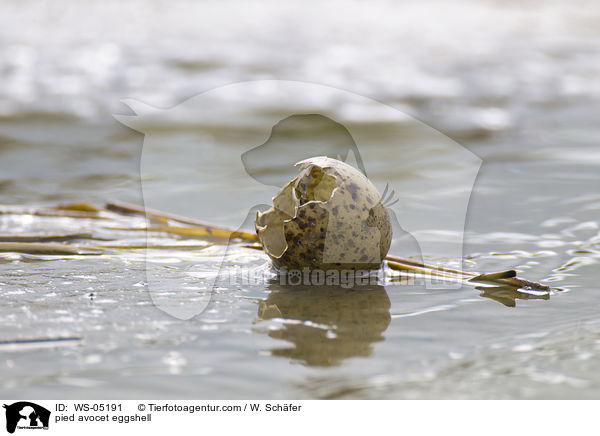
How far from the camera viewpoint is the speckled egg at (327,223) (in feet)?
8.83

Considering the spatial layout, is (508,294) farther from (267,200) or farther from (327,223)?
(267,200)

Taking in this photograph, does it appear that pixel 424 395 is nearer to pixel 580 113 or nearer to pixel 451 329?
pixel 451 329

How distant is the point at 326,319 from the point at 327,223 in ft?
1.33

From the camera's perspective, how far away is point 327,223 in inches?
106

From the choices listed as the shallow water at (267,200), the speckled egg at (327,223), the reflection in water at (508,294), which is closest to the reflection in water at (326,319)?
the shallow water at (267,200)

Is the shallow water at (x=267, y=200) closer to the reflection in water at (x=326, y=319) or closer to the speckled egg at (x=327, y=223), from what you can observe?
the reflection in water at (x=326, y=319)

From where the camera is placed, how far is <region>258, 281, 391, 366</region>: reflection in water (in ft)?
7.28
